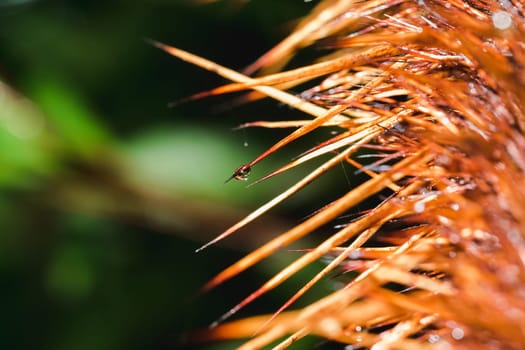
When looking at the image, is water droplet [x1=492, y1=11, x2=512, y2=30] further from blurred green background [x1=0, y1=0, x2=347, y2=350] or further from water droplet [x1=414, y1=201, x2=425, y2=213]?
blurred green background [x1=0, y1=0, x2=347, y2=350]

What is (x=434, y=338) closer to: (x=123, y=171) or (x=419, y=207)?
(x=419, y=207)

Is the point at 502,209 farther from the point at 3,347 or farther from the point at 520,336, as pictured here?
the point at 3,347

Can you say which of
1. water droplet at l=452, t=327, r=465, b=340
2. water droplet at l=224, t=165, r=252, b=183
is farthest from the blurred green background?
water droplet at l=452, t=327, r=465, b=340

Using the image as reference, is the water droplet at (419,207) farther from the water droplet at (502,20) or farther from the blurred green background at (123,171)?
the blurred green background at (123,171)

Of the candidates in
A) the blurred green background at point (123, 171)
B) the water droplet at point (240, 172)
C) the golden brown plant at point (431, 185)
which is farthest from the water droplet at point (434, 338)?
the blurred green background at point (123, 171)

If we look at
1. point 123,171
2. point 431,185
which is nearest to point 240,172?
point 431,185

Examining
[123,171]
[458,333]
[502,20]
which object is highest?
[123,171]
